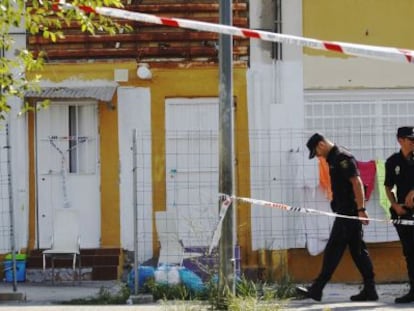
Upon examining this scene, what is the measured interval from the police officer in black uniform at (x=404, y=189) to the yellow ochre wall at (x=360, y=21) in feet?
9.60

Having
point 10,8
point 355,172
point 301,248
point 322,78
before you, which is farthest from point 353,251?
point 10,8

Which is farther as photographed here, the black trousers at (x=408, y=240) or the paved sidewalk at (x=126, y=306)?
the black trousers at (x=408, y=240)

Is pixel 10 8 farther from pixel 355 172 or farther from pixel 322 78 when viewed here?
pixel 322 78

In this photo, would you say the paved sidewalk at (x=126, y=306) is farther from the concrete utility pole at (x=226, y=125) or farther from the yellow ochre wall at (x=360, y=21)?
the yellow ochre wall at (x=360, y=21)

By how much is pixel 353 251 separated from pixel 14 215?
4809mm

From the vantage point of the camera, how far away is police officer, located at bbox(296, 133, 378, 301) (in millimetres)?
9469

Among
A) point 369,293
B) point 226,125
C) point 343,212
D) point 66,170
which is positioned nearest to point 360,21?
point 343,212

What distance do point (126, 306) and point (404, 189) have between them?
3.22 metres

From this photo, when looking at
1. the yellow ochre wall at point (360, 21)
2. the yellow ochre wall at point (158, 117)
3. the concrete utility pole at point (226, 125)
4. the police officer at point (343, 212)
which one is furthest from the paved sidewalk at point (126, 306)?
the yellow ochre wall at point (360, 21)

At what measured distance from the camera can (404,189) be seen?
9.82m

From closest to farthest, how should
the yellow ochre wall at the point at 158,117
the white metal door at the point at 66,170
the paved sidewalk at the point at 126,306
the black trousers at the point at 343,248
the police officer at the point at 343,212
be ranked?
1. the paved sidewalk at the point at 126,306
2. the police officer at the point at 343,212
3. the black trousers at the point at 343,248
4. the yellow ochre wall at the point at 158,117
5. the white metal door at the point at 66,170

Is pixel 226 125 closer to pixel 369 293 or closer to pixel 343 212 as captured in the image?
pixel 343 212

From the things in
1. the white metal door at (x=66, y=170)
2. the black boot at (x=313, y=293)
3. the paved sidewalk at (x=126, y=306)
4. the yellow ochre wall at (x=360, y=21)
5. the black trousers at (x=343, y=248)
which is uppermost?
the yellow ochre wall at (x=360, y=21)

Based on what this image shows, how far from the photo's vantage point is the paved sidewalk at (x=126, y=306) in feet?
30.7
